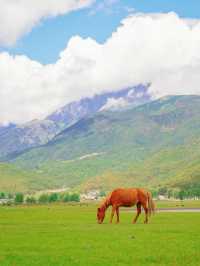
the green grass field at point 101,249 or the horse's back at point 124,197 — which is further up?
the horse's back at point 124,197

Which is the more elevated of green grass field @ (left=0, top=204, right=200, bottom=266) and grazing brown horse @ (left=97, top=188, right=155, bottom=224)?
grazing brown horse @ (left=97, top=188, right=155, bottom=224)

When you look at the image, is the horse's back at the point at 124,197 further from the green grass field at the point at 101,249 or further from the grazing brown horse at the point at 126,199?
the green grass field at the point at 101,249

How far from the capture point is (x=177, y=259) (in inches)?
953

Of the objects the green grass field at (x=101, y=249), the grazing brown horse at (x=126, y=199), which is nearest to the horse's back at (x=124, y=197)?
the grazing brown horse at (x=126, y=199)

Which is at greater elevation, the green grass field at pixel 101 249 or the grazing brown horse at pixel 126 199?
the grazing brown horse at pixel 126 199

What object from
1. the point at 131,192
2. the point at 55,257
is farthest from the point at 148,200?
the point at 55,257

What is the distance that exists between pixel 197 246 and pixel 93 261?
807 cm

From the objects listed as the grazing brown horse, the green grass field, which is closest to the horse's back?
the grazing brown horse

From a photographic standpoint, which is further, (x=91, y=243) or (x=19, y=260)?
(x=91, y=243)

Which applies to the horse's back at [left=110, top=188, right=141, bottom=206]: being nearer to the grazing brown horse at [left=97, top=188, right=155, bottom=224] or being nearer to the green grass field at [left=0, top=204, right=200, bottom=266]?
the grazing brown horse at [left=97, top=188, right=155, bottom=224]

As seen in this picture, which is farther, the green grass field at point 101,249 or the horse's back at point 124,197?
the horse's back at point 124,197

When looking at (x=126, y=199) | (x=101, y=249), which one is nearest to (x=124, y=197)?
(x=126, y=199)

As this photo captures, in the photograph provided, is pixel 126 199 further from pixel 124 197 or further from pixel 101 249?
pixel 101 249

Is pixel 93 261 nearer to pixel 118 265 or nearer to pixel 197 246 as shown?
pixel 118 265
